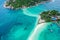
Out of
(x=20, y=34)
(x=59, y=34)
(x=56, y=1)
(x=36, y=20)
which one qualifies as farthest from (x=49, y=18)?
(x=56, y=1)

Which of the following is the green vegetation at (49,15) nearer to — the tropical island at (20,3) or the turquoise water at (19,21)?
the turquoise water at (19,21)

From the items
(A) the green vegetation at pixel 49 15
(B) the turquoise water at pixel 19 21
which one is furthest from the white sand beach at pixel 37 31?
(A) the green vegetation at pixel 49 15

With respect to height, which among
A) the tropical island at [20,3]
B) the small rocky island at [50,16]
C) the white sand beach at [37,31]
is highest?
the tropical island at [20,3]

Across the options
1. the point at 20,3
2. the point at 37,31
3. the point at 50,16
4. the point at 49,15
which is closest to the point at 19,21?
the point at 37,31

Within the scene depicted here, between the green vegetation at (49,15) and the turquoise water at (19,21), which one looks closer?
the turquoise water at (19,21)

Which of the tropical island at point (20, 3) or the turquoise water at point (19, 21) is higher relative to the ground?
the tropical island at point (20, 3)

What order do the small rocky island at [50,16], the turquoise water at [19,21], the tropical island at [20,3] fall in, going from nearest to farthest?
the turquoise water at [19,21] < the small rocky island at [50,16] < the tropical island at [20,3]

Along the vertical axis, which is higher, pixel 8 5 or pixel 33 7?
pixel 8 5

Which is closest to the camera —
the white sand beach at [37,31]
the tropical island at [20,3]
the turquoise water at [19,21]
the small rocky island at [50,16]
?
the white sand beach at [37,31]

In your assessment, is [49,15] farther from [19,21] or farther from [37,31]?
[19,21]

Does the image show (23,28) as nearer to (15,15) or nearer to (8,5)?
(15,15)
